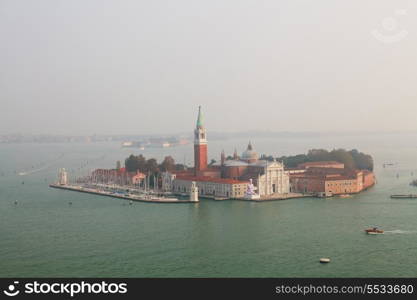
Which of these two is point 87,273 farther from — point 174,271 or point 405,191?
point 405,191

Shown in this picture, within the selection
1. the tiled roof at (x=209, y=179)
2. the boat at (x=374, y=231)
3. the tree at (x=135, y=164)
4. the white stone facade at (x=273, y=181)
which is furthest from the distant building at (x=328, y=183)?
the boat at (x=374, y=231)

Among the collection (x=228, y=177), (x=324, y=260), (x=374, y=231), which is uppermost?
(x=228, y=177)

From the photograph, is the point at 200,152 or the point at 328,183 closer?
the point at 328,183

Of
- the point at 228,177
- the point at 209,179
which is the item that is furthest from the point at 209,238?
the point at 228,177

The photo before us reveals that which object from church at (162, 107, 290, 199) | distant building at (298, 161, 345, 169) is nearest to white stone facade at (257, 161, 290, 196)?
church at (162, 107, 290, 199)

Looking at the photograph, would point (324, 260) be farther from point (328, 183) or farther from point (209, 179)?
point (209, 179)

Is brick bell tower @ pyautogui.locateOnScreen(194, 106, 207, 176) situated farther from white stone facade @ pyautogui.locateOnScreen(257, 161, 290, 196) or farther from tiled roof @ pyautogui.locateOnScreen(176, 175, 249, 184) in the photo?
white stone facade @ pyautogui.locateOnScreen(257, 161, 290, 196)

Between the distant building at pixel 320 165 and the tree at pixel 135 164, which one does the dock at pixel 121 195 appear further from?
the distant building at pixel 320 165

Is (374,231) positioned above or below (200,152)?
below
